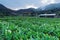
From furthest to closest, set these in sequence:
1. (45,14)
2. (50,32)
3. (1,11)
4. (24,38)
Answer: (45,14) → (1,11) → (50,32) → (24,38)

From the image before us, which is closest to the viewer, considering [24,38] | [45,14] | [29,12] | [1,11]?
[24,38]

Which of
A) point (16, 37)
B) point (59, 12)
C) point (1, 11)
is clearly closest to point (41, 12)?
point (59, 12)

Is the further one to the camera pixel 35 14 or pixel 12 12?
pixel 35 14

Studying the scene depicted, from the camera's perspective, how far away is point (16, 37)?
4105mm

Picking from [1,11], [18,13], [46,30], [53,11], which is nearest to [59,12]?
[53,11]

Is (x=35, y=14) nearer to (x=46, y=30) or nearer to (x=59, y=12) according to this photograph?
(x=59, y=12)

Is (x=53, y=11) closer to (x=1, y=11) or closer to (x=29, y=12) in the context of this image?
(x=29, y=12)

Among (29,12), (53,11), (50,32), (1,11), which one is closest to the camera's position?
(50,32)

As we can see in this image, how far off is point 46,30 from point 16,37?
7.61 ft

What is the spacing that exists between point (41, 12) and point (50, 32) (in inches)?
1117

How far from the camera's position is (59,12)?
36.5 m

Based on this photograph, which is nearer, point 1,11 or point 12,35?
point 12,35

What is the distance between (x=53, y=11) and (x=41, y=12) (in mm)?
2615

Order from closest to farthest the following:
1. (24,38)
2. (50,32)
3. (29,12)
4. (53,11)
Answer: (24,38), (50,32), (29,12), (53,11)
